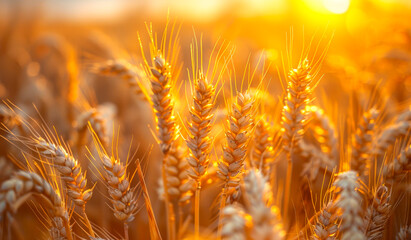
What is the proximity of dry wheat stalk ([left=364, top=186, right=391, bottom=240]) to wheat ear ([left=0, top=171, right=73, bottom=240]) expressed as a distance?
1204mm

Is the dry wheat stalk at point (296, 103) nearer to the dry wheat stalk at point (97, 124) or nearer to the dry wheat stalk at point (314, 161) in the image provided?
the dry wheat stalk at point (314, 161)

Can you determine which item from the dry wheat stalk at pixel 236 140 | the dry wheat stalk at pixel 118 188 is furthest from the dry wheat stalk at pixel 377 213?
the dry wheat stalk at pixel 118 188

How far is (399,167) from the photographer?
4.48 ft

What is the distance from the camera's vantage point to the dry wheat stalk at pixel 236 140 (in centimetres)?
116

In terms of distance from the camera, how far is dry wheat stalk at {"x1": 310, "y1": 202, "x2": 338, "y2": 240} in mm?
1094

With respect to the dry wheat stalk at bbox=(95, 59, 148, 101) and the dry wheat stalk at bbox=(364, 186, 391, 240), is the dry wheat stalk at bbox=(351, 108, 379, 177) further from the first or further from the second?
the dry wheat stalk at bbox=(95, 59, 148, 101)

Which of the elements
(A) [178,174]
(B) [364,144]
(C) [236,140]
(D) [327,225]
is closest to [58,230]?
(A) [178,174]

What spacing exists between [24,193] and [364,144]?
162 cm

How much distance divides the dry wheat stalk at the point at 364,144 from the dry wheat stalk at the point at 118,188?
123 cm

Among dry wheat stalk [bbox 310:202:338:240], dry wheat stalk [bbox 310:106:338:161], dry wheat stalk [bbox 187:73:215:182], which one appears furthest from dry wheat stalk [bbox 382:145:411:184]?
dry wheat stalk [bbox 187:73:215:182]

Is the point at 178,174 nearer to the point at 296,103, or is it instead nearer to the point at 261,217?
the point at 296,103

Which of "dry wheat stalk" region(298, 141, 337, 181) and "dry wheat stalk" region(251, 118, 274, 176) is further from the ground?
"dry wheat stalk" region(251, 118, 274, 176)

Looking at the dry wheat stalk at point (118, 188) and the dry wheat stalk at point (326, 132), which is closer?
the dry wheat stalk at point (118, 188)

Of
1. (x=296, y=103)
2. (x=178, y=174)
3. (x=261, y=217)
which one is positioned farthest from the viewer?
(x=178, y=174)
